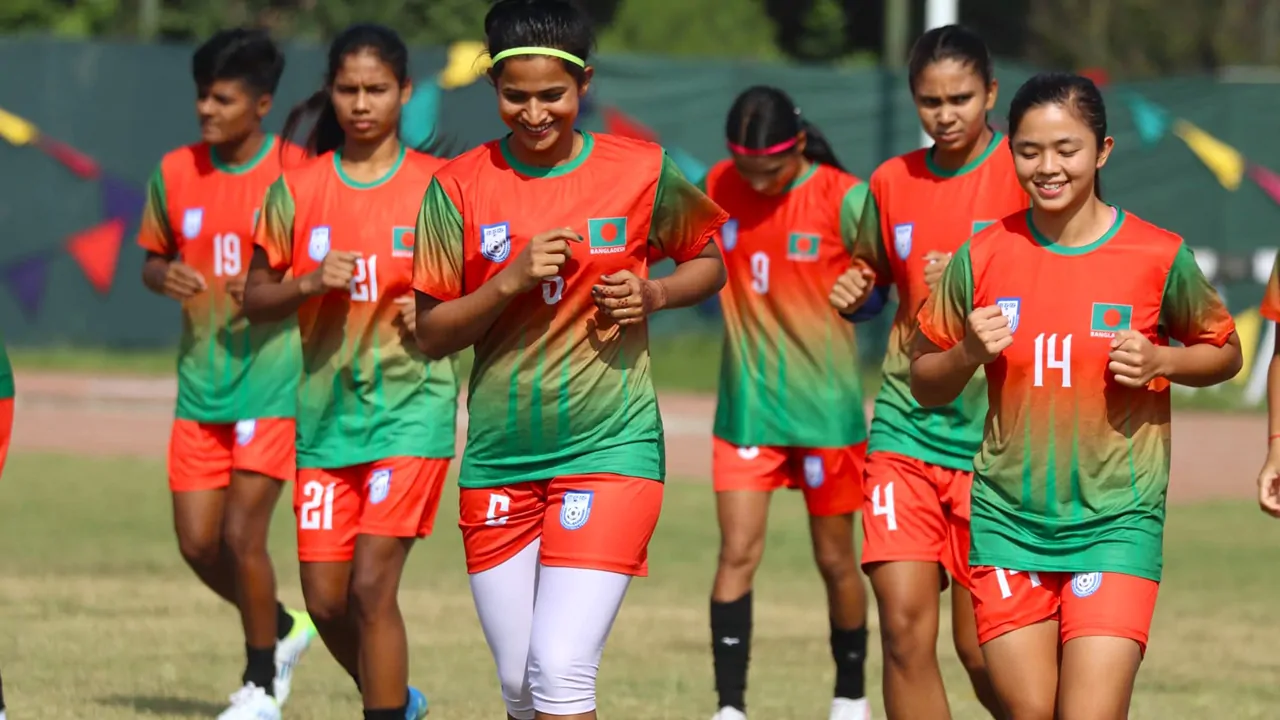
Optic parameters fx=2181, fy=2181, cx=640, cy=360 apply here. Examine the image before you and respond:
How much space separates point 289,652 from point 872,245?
2.87 meters

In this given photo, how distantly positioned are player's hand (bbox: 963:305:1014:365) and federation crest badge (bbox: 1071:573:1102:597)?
585 mm

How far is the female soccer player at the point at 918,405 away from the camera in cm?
674

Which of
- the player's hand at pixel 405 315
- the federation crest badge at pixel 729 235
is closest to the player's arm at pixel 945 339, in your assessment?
the player's hand at pixel 405 315

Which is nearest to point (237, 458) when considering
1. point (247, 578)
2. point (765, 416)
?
point (247, 578)

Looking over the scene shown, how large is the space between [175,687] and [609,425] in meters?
3.65

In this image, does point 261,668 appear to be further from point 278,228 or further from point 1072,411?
point 1072,411

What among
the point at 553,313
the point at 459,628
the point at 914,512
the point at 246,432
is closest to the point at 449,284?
the point at 553,313

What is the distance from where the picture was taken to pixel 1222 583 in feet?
40.4

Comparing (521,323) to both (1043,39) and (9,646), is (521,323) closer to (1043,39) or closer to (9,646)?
(9,646)

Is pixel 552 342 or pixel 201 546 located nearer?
pixel 552 342

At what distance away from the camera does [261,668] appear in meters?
7.92

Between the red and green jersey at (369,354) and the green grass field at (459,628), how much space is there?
143cm

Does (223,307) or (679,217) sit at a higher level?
(679,217)

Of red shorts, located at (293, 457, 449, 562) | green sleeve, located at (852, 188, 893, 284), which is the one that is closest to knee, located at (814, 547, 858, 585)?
green sleeve, located at (852, 188, 893, 284)
